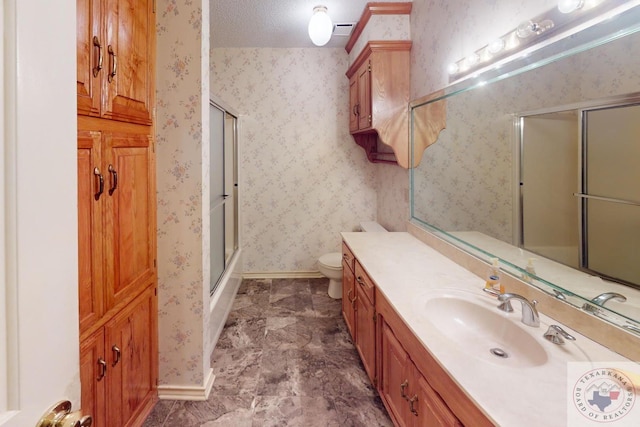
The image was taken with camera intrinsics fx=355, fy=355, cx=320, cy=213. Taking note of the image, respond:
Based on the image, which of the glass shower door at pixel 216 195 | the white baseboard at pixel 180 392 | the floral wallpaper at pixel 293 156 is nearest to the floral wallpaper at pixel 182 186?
the white baseboard at pixel 180 392

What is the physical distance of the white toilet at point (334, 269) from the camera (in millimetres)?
3246

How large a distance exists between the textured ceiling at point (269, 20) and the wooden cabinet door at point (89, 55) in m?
1.77

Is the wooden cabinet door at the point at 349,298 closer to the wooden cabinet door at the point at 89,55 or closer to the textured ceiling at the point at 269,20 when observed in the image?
the wooden cabinet door at the point at 89,55

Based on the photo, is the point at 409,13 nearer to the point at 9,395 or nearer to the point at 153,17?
the point at 153,17

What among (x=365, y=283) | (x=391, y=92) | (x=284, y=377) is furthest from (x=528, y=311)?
(x=391, y=92)

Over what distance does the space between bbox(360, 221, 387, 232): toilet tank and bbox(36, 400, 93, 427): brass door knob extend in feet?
10.0

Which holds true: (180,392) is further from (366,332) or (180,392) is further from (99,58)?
(99,58)

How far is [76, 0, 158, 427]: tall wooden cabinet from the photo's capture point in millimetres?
1254

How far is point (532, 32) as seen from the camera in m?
1.35

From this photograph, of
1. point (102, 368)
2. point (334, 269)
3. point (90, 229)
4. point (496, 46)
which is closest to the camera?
point (90, 229)

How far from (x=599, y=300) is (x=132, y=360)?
1849mm

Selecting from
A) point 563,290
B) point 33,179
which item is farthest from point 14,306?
point 563,290

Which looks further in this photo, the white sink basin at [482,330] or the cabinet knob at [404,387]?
the cabinet knob at [404,387]

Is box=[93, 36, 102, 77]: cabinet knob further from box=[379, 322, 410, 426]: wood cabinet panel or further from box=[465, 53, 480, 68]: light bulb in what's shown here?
box=[465, 53, 480, 68]: light bulb
